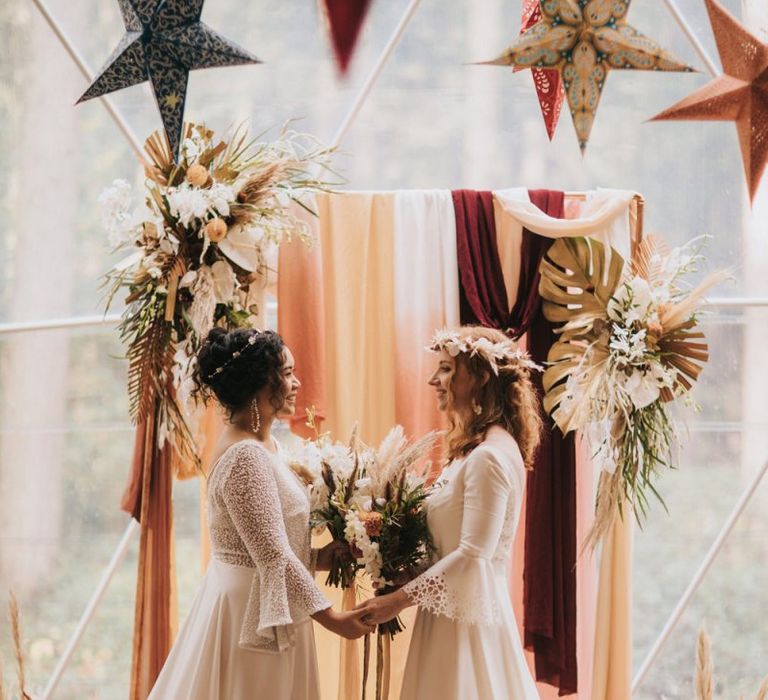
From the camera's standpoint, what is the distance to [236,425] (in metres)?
4.11

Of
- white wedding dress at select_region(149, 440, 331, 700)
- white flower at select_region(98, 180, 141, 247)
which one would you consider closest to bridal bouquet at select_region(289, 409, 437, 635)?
white wedding dress at select_region(149, 440, 331, 700)

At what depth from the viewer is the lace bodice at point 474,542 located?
4070mm

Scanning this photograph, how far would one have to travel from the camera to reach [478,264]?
514cm

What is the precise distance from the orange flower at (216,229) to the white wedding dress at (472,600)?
4.44 feet

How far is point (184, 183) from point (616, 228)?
6.37 feet

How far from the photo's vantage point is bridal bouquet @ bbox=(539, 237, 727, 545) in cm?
460

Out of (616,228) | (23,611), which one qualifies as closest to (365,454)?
(616,228)

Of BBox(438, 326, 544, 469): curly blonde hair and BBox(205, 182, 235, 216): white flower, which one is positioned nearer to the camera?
BBox(438, 326, 544, 469): curly blonde hair

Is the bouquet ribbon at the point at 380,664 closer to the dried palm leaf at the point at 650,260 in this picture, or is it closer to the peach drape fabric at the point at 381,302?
the peach drape fabric at the point at 381,302

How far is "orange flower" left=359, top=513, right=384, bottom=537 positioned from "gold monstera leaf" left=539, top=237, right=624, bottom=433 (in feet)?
3.34

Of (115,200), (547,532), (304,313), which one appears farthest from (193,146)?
(547,532)

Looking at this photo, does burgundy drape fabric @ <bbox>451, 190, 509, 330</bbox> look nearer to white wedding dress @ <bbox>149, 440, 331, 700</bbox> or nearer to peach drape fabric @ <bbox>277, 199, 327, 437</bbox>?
peach drape fabric @ <bbox>277, 199, 327, 437</bbox>

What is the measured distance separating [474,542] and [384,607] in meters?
0.42

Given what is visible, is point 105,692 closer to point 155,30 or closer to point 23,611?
point 23,611
